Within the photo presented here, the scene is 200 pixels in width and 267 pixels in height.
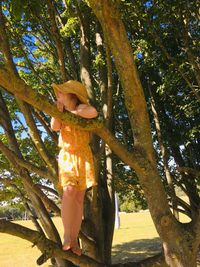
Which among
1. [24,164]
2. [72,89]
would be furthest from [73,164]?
[24,164]

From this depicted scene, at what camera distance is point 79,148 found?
327 centimetres

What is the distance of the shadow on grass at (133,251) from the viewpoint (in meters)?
14.1

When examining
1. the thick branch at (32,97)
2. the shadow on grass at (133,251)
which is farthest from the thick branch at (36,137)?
the shadow on grass at (133,251)

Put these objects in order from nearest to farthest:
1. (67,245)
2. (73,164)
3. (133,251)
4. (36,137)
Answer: (67,245), (73,164), (36,137), (133,251)

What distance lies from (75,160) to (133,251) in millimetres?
13772

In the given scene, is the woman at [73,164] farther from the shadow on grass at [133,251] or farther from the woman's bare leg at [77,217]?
the shadow on grass at [133,251]

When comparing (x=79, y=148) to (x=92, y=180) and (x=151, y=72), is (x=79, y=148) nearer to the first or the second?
(x=92, y=180)

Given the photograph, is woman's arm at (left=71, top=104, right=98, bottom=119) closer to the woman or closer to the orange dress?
the woman

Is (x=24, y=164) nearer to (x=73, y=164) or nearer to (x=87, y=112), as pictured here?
(x=73, y=164)

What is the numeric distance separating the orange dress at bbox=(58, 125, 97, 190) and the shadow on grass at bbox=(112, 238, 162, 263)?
10.9 m

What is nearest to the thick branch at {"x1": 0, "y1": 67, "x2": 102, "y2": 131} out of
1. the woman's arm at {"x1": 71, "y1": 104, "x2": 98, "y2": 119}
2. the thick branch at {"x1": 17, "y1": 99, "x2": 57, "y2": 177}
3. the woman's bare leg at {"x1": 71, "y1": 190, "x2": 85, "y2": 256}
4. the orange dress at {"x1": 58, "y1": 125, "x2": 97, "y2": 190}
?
the woman's arm at {"x1": 71, "y1": 104, "x2": 98, "y2": 119}

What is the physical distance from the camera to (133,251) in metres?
16.0

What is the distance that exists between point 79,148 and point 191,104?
4.76m

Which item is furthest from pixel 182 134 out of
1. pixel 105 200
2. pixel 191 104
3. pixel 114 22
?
pixel 114 22
